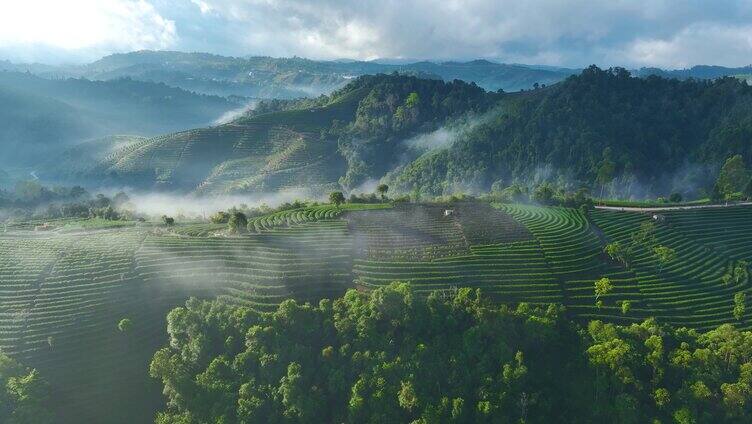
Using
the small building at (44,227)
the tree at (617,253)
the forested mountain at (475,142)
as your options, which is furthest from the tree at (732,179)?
the small building at (44,227)

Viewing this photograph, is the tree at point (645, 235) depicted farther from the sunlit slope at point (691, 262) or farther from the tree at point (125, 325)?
the tree at point (125, 325)

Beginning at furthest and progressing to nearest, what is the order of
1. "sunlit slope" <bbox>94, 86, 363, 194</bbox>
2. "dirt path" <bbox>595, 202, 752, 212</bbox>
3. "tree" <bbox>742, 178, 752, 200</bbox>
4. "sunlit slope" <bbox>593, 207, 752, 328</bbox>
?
"sunlit slope" <bbox>94, 86, 363, 194</bbox> < "tree" <bbox>742, 178, 752, 200</bbox> < "dirt path" <bbox>595, 202, 752, 212</bbox> < "sunlit slope" <bbox>593, 207, 752, 328</bbox>

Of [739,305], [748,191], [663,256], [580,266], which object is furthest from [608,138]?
[739,305]

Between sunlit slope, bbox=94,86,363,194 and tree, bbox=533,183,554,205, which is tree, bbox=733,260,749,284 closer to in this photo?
tree, bbox=533,183,554,205

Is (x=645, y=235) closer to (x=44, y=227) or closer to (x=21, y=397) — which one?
(x=21, y=397)

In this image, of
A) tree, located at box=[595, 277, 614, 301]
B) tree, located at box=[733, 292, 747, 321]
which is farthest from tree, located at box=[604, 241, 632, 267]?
tree, located at box=[733, 292, 747, 321]

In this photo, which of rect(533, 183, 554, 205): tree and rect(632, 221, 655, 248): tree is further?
rect(533, 183, 554, 205): tree
